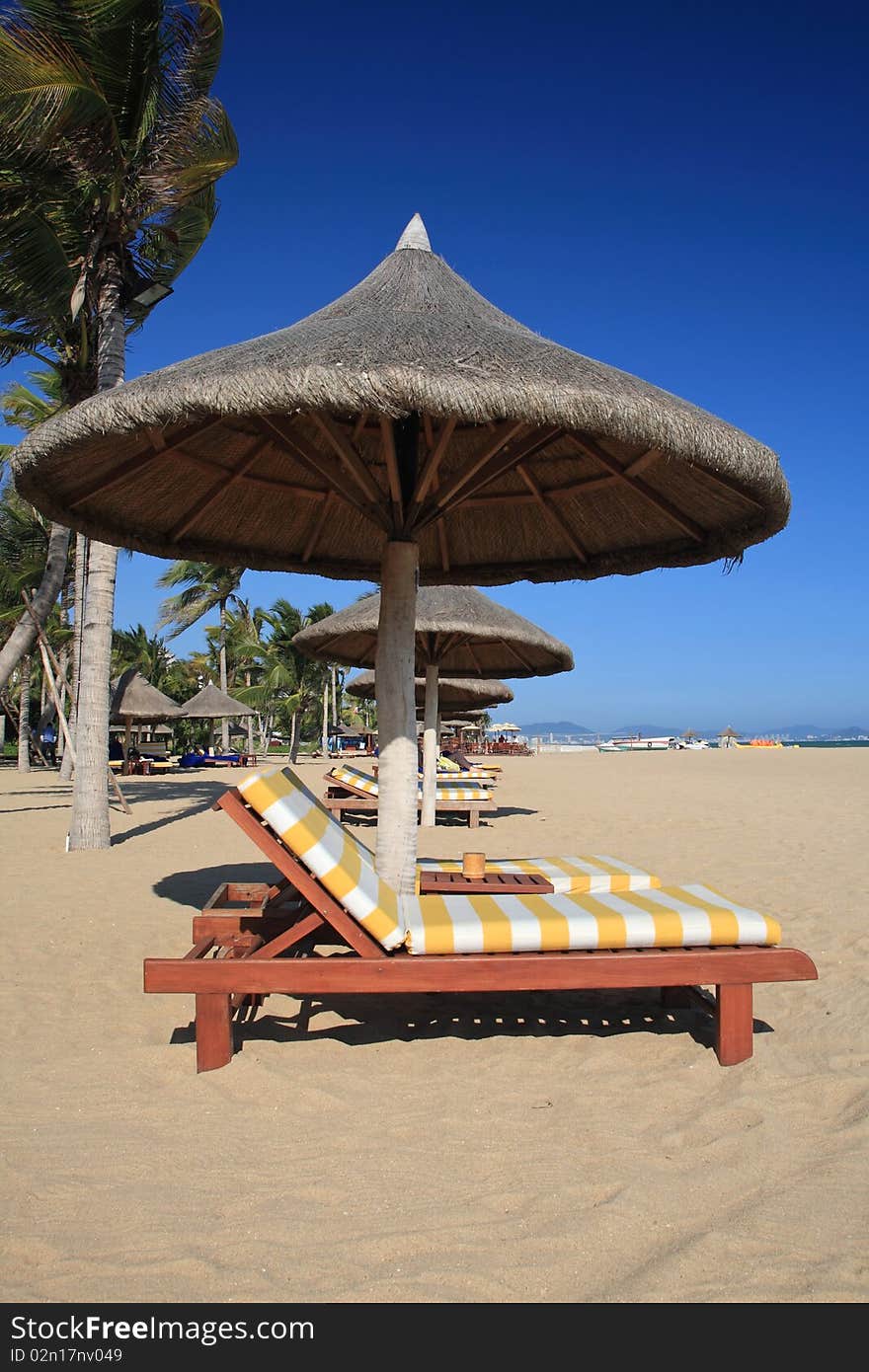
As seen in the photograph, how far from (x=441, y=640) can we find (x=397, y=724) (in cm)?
614

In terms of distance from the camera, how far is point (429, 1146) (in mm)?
2303

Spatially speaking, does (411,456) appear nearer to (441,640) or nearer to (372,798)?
(441,640)

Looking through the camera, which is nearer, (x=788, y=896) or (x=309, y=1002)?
(x=309, y=1002)

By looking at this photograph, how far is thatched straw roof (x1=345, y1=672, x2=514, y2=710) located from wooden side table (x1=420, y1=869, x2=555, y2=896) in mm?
8392

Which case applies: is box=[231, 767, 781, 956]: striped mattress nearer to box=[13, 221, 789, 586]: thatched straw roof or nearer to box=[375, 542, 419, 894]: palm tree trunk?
box=[375, 542, 419, 894]: palm tree trunk

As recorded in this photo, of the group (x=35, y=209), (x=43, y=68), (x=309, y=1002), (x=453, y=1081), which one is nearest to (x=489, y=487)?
(x=309, y=1002)

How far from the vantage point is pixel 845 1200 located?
197 cm

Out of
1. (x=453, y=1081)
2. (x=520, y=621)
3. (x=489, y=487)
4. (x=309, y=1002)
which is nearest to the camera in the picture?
(x=453, y=1081)

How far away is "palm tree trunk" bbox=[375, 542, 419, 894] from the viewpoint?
13.0ft

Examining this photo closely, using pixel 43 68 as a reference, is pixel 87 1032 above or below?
below

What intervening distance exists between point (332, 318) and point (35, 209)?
700 cm

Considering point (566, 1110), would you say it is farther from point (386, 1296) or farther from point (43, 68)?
point (43, 68)

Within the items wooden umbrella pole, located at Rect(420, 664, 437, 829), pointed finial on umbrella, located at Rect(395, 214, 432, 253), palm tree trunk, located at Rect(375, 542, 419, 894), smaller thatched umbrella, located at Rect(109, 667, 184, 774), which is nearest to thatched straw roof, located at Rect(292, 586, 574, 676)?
wooden umbrella pole, located at Rect(420, 664, 437, 829)

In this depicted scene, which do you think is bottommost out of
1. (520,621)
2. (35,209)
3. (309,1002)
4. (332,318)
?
(309,1002)
